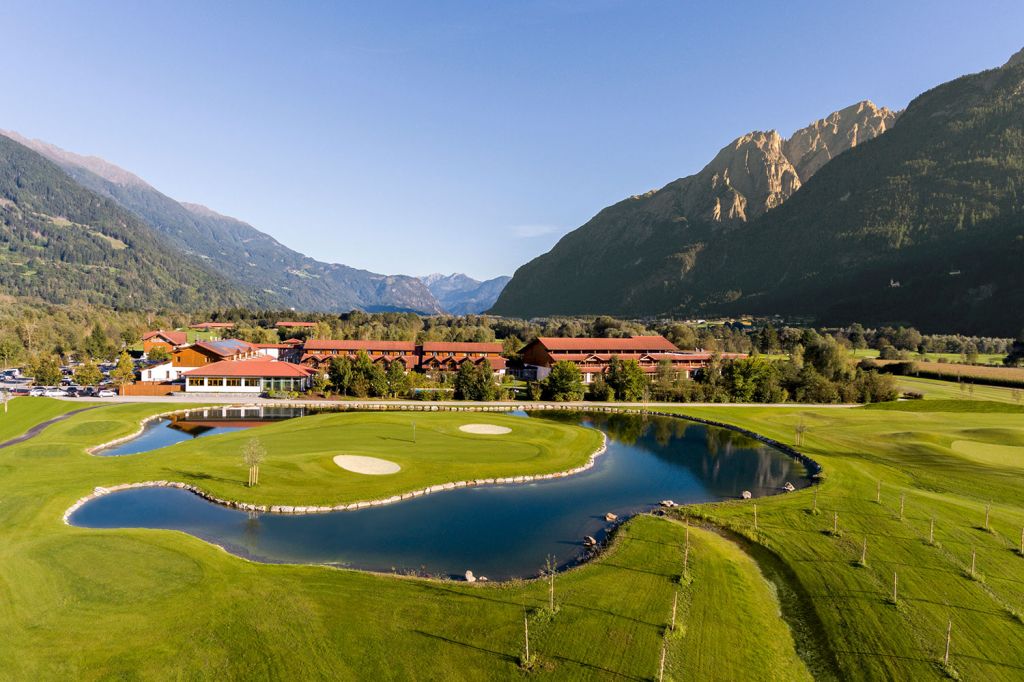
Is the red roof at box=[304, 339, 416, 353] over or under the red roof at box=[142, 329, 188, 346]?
over

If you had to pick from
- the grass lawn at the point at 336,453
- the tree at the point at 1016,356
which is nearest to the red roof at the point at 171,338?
the grass lawn at the point at 336,453

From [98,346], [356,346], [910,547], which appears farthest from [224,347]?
[910,547]

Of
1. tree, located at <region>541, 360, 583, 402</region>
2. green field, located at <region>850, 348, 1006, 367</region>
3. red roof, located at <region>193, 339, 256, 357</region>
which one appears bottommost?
tree, located at <region>541, 360, 583, 402</region>

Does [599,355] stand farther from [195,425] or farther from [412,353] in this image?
[195,425]

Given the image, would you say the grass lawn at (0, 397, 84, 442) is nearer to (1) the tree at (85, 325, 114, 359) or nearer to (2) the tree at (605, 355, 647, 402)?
(1) the tree at (85, 325, 114, 359)

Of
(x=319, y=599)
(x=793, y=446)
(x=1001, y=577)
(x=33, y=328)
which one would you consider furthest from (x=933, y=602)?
(x=33, y=328)

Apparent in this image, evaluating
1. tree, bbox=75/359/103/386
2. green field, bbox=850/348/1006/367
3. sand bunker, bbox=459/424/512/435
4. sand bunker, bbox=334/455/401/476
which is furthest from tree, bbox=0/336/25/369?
green field, bbox=850/348/1006/367
